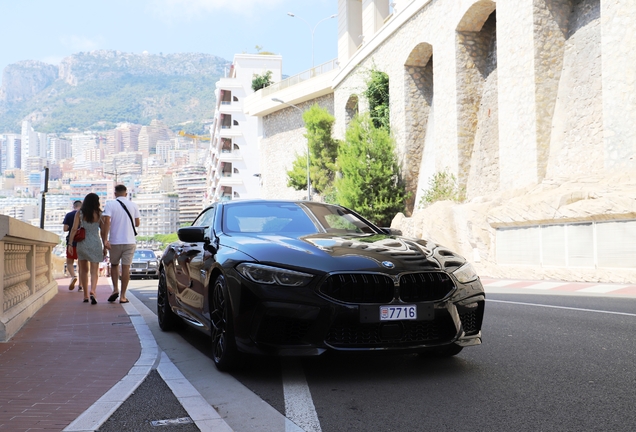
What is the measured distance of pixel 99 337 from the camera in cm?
734

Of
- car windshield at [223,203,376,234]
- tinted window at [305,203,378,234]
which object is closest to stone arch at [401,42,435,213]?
tinted window at [305,203,378,234]

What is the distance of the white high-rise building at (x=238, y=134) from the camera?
290 feet

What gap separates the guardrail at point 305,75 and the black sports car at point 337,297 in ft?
149

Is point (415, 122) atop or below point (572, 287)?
atop

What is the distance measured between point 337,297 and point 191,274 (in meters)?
2.25

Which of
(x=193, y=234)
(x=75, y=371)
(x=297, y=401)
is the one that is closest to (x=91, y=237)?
(x=193, y=234)

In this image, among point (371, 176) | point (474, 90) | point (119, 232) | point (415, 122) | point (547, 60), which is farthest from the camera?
point (415, 122)

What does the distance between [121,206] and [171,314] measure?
386cm

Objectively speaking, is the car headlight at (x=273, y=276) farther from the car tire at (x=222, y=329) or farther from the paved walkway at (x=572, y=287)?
the paved walkway at (x=572, y=287)

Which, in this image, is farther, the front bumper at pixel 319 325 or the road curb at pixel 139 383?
the front bumper at pixel 319 325

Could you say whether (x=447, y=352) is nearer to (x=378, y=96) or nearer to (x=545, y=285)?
(x=545, y=285)

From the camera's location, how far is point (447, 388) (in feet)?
15.0

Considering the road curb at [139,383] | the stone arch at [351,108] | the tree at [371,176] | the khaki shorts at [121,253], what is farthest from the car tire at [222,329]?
the stone arch at [351,108]

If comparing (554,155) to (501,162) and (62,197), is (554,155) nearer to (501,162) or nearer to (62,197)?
(501,162)
